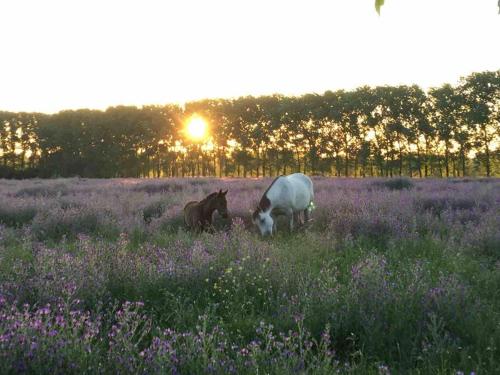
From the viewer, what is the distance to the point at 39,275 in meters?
4.37

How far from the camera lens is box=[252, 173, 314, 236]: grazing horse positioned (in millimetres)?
8742

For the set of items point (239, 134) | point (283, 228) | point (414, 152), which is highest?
point (239, 134)

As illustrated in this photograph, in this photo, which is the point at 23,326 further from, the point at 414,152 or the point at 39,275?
the point at 414,152

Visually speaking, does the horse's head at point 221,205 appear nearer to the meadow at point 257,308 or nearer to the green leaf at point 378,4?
Result: the meadow at point 257,308

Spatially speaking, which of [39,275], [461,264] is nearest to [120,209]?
[39,275]

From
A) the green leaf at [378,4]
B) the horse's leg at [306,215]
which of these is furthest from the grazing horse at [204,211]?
the green leaf at [378,4]

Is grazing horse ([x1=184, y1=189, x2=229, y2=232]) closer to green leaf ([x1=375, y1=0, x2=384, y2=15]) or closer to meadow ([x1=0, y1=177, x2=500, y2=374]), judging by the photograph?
meadow ([x1=0, y1=177, x2=500, y2=374])

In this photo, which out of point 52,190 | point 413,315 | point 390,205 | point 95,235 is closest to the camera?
point 413,315

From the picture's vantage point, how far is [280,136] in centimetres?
6109

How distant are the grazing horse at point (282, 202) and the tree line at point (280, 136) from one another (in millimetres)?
44739

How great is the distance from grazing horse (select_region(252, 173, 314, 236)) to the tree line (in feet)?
147

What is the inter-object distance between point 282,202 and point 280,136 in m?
51.9

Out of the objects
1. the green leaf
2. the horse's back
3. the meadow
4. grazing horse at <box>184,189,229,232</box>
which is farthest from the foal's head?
the green leaf

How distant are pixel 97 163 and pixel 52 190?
174 feet
